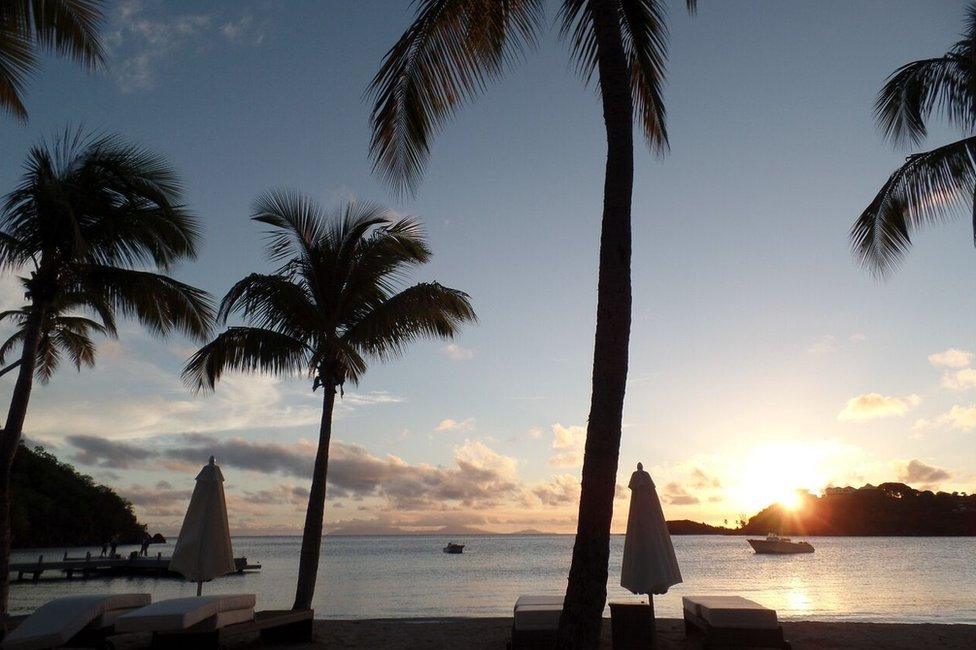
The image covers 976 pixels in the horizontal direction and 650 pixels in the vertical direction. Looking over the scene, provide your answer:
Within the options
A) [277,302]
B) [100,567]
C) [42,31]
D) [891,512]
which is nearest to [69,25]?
[42,31]

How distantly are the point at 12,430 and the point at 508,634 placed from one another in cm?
839

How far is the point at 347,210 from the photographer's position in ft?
42.3

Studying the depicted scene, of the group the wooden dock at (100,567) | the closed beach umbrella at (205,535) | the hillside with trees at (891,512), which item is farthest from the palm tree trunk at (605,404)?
the hillside with trees at (891,512)

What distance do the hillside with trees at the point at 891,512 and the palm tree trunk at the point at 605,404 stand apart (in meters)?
133

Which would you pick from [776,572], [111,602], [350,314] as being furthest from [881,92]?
[776,572]

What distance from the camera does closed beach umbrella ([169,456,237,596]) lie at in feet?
30.8

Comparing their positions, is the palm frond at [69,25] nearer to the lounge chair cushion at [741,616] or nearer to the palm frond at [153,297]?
the palm frond at [153,297]

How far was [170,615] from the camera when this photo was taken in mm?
7734

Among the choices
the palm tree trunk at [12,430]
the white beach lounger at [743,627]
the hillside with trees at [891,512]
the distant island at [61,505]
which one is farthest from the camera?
the hillside with trees at [891,512]

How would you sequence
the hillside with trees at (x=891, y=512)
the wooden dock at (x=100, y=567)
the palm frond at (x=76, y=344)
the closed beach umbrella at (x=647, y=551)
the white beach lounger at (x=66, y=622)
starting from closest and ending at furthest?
the white beach lounger at (x=66, y=622)
the closed beach umbrella at (x=647, y=551)
the palm frond at (x=76, y=344)
the wooden dock at (x=100, y=567)
the hillside with trees at (x=891, y=512)

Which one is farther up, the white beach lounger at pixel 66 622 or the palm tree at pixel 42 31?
the palm tree at pixel 42 31

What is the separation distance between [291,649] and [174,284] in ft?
23.1

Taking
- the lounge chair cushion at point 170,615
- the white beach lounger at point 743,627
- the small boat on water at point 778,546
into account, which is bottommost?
the small boat on water at point 778,546

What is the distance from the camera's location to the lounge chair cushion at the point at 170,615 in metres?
7.70
